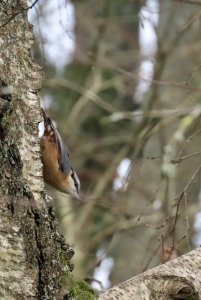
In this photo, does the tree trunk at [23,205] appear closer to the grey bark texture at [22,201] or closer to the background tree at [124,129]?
the grey bark texture at [22,201]

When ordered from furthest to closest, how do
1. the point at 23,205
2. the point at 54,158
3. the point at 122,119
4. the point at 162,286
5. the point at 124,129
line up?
the point at 124,129 → the point at 122,119 → the point at 54,158 → the point at 162,286 → the point at 23,205

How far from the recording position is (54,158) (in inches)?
138

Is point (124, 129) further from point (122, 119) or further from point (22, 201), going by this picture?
point (22, 201)

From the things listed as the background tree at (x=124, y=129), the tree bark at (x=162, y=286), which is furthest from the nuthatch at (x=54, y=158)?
the tree bark at (x=162, y=286)

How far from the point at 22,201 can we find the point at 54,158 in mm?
1482

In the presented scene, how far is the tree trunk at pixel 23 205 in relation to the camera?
77.4 inches

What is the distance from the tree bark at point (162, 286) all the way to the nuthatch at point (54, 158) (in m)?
1.05

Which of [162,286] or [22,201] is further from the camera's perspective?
[162,286]

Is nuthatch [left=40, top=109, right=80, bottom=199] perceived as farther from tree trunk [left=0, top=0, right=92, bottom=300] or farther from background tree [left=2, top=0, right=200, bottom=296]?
background tree [left=2, top=0, right=200, bottom=296]

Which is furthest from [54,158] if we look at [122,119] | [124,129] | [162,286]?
[124,129]

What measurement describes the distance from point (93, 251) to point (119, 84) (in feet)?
5.00

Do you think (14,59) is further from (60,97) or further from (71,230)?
(60,97)

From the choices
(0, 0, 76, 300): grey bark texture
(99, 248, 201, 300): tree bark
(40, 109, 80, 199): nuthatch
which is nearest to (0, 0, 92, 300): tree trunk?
(0, 0, 76, 300): grey bark texture

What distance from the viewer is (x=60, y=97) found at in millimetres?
7035
